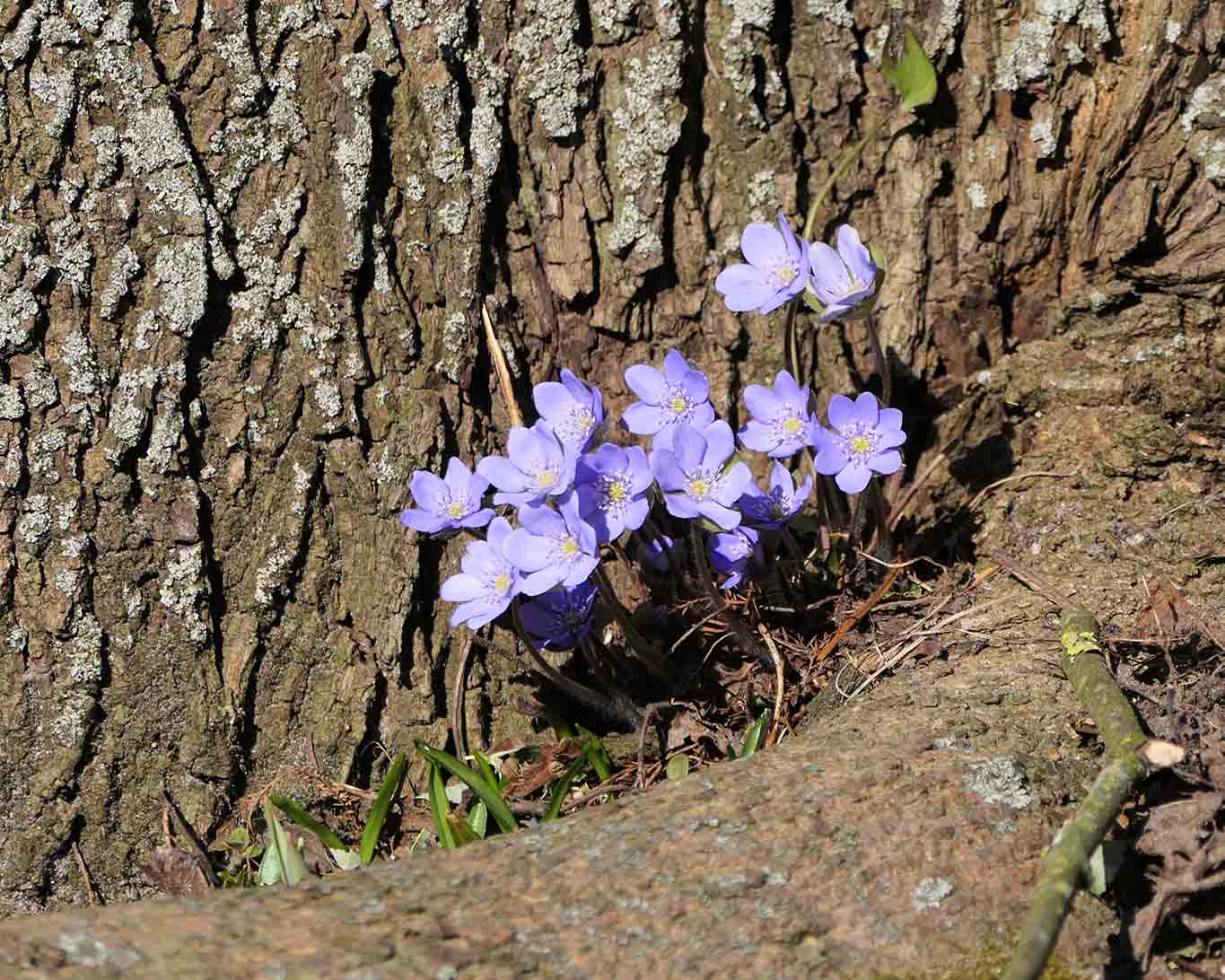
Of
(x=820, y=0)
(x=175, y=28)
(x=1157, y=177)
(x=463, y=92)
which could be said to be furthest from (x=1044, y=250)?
(x=175, y=28)

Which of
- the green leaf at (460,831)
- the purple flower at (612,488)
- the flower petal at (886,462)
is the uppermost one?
the purple flower at (612,488)

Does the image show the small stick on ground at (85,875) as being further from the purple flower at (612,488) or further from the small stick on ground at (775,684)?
the small stick on ground at (775,684)

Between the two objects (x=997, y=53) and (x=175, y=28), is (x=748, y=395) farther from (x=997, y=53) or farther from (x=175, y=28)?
(x=175, y=28)

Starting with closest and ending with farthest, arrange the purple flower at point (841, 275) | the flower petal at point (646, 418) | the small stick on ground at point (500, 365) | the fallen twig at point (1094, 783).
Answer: the fallen twig at point (1094, 783) < the purple flower at point (841, 275) < the flower petal at point (646, 418) < the small stick on ground at point (500, 365)

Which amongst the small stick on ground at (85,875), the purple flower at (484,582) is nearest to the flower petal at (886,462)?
the purple flower at (484,582)

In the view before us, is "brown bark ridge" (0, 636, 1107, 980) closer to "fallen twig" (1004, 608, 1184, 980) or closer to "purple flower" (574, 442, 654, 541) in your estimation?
"fallen twig" (1004, 608, 1184, 980)

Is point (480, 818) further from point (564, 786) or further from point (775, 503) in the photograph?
point (775, 503)

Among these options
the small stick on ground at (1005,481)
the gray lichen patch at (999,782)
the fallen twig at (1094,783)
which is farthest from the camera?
the small stick on ground at (1005,481)
